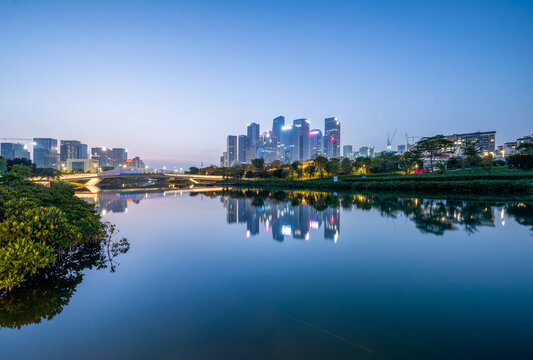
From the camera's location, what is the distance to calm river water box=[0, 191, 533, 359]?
4.27m

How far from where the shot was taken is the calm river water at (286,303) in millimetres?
4266

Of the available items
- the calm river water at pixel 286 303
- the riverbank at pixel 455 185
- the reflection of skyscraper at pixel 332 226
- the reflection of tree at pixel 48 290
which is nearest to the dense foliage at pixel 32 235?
the reflection of tree at pixel 48 290

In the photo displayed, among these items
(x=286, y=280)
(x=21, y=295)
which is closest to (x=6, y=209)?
(x=21, y=295)

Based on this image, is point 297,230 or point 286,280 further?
point 297,230

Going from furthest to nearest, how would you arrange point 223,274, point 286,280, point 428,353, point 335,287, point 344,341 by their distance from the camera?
point 223,274 < point 286,280 < point 335,287 < point 344,341 < point 428,353

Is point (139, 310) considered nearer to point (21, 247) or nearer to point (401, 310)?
point (21, 247)

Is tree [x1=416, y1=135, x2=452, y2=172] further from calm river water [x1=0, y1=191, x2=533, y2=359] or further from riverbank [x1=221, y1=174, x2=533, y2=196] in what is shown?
calm river water [x1=0, y1=191, x2=533, y2=359]

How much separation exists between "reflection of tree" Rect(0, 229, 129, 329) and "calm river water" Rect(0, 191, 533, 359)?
4 centimetres

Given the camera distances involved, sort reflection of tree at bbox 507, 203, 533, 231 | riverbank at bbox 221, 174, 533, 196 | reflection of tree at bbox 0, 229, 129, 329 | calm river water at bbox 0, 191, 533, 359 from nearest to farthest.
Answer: calm river water at bbox 0, 191, 533, 359
reflection of tree at bbox 0, 229, 129, 329
reflection of tree at bbox 507, 203, 533, 231
riverbank at bbox 221, 174, 533, 196

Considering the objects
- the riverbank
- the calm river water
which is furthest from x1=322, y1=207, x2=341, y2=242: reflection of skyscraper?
the riverbank

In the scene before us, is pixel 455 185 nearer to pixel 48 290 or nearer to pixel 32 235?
pixel 48 290

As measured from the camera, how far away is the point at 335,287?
6.63m

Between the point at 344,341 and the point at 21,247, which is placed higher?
the point at 21,247

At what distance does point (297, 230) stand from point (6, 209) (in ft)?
39.9
